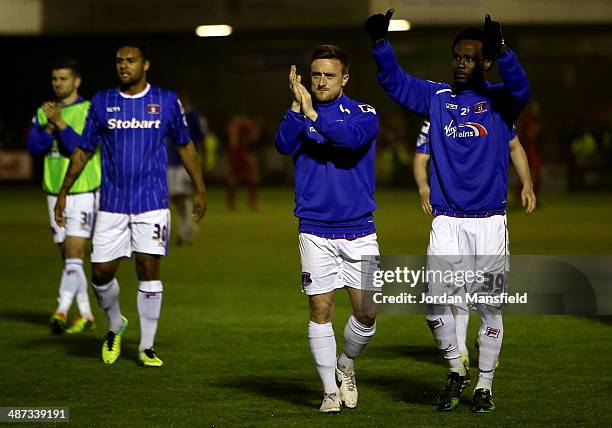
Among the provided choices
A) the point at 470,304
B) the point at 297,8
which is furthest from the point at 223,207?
the point at 470,304

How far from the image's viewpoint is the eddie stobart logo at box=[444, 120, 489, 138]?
313 inches

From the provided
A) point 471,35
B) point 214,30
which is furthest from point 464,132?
point 214,30

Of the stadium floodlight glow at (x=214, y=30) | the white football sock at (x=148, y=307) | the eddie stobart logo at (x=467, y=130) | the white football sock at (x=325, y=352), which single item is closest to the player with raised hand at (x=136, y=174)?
the white football sock at (x=148, y=307)

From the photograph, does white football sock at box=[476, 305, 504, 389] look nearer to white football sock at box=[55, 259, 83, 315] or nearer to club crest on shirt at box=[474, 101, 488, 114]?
club crest on shirt at box=[474, 101, 488, 114]

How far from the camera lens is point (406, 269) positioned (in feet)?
42.1

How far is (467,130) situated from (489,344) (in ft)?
4.43

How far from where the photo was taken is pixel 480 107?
26.0 feet

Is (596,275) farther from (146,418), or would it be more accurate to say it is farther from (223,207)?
(223,207)

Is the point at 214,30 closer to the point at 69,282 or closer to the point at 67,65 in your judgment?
the point at 67,65

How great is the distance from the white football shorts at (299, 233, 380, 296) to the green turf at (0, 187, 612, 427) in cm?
81

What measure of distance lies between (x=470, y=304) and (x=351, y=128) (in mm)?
1502

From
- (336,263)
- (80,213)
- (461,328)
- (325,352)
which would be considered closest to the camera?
(325,352)

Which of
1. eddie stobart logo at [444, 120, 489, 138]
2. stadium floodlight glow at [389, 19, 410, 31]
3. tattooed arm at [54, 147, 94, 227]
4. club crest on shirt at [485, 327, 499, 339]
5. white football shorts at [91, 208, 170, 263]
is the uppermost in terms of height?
stadium floodlight glow at [389, 19, 410, 31]

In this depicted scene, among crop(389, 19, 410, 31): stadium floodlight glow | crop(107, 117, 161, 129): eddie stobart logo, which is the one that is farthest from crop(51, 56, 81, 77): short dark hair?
crop(389, 19, 410, 31): stadium floodlight glow
